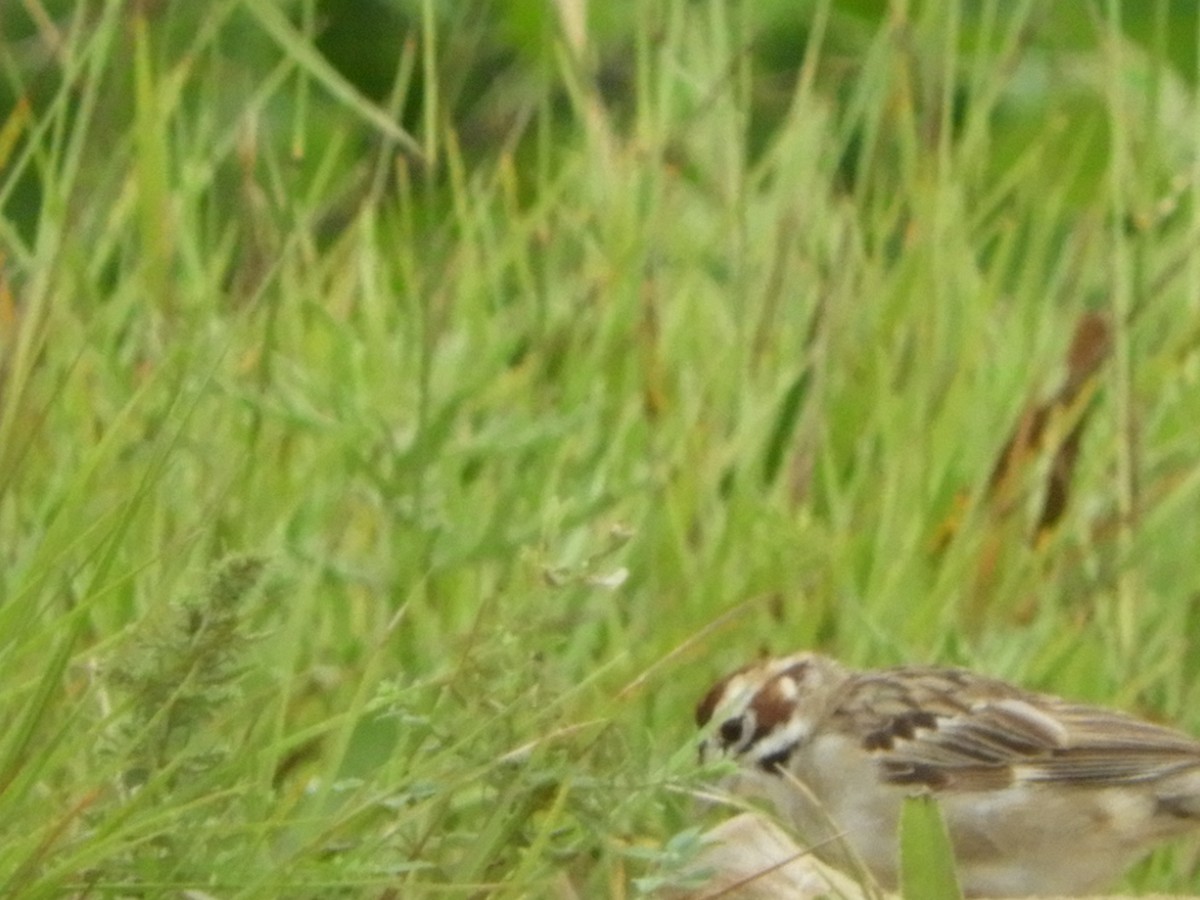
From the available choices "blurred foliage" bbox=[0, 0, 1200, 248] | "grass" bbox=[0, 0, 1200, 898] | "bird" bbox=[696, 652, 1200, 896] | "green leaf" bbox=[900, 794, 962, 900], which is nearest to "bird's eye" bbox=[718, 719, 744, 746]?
"bird" bbox=[696, 652, 1200, 896]

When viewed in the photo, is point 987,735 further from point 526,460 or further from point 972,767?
point 526,460

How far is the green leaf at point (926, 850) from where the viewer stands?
2471 mm

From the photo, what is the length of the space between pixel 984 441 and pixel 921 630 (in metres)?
0.49

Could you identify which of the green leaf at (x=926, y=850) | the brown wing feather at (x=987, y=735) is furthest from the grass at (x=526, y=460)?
the green leaf at (x=926, y=850)

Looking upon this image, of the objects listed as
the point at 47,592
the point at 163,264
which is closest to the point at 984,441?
the point at 163,264

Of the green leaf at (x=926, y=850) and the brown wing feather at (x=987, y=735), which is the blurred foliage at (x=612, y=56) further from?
the green leaf at (x=926, y=850)

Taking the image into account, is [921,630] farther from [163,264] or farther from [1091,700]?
[163,264]

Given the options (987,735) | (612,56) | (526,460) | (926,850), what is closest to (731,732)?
(987,735)

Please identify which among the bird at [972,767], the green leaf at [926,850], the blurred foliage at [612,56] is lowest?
the bird at [972,767]

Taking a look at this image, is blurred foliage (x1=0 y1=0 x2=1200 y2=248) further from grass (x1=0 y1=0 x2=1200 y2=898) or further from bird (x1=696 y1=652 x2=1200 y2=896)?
bird (x1=696 y1=652 x2=1200 y2=896)

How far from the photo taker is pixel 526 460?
3844mm

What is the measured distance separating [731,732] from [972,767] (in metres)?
0.40

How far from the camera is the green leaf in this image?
2.47 meters

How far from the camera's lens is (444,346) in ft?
13.7
